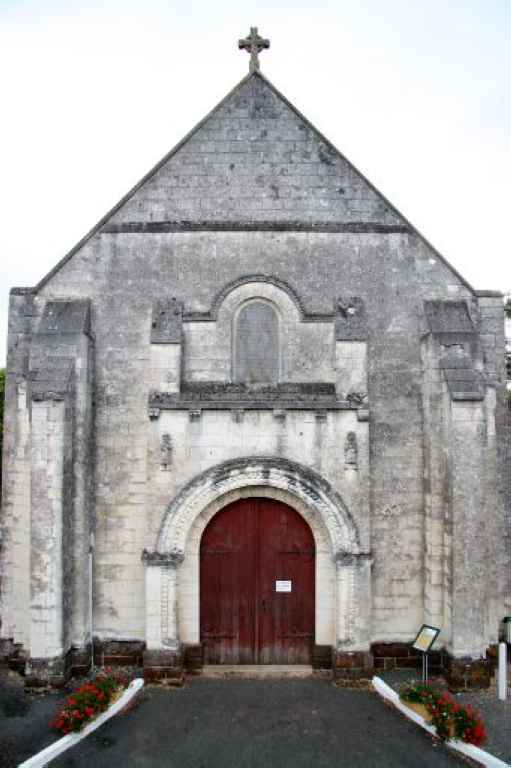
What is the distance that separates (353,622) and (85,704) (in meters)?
4.61

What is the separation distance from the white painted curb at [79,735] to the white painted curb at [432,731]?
414 centimetres

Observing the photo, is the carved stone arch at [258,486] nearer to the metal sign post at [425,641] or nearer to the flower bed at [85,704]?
the metal sign post at [425,641]

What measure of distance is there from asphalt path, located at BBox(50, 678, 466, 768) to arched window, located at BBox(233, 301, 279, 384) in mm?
5535

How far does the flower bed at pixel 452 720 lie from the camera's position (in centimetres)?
830

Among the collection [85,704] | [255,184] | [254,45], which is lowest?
[85,704]

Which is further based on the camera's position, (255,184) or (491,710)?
(255,184)

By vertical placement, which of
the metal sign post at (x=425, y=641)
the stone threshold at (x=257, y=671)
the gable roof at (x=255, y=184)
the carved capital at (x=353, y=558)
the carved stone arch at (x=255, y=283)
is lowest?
the stone threshold at (x=257, y=671)

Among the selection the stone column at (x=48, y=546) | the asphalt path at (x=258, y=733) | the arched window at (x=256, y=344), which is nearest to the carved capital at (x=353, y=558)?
the asphalt path at (x=258, y=733)

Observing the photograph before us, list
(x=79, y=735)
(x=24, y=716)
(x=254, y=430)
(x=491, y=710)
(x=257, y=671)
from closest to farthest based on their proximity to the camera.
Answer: (x=79, y=735), (x=24, y=716), (x=491, y=710), (x=254, y=430), (x=257, y=671)

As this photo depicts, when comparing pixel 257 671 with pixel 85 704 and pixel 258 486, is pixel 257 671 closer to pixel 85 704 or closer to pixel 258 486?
pixel 85 704

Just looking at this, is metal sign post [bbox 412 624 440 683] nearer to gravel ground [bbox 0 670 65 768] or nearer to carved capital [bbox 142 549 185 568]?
carved capital [bbox 142 549 185 568]

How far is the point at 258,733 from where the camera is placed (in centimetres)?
873

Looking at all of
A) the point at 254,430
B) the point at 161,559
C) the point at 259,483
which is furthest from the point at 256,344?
the point at 161,559

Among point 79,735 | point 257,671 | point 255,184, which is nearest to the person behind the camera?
point 79,735
